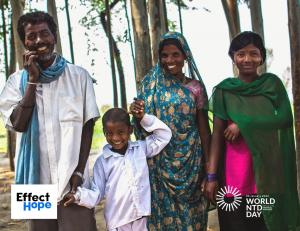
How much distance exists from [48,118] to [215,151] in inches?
40.6

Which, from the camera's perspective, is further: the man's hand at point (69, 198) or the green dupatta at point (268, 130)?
the green dupatta at point (268, 130)

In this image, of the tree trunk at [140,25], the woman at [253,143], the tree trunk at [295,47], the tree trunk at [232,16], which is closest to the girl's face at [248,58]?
the woman at [253,143]

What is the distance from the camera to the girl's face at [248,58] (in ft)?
8.80

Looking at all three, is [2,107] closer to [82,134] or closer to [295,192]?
[82,134]

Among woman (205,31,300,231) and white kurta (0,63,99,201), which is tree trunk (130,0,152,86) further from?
white kurta (0,63,99,201)

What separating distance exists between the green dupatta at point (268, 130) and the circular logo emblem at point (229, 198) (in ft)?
0.45

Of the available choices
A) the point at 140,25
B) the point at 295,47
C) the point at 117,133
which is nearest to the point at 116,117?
the point at 117,133

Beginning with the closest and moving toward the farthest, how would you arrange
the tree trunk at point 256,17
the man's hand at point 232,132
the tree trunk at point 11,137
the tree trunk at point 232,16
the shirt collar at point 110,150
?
the man's hand at point 232,132 → the shirt collar at point 110,150 → the tree trunk at point 256,17 → the tree trunk at point 232,16 → the tree trunk at point 11,137

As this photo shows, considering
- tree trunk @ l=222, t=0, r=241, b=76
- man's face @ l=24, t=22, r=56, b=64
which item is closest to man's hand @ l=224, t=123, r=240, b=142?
man's face @ l=24, t=22, r=56, b=64

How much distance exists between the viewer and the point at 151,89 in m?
2.93

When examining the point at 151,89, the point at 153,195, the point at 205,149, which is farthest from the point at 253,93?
the point at 153,195

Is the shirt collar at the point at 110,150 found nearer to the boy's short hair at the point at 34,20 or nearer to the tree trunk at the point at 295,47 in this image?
the boy's short hair at the point at 34,20

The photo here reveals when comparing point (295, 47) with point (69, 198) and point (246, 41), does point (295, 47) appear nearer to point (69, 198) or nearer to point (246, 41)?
point (246, 41)

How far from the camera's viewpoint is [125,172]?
9.04ft
